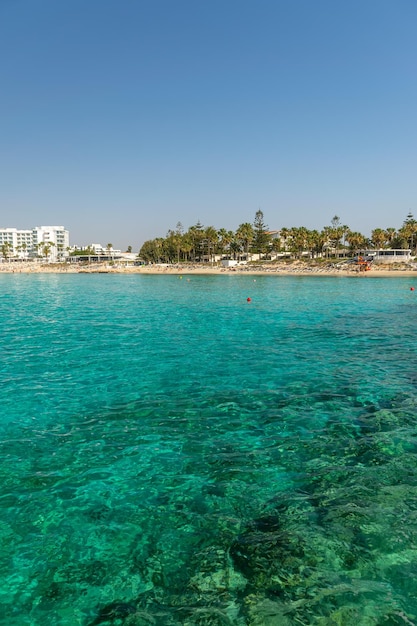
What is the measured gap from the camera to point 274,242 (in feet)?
472

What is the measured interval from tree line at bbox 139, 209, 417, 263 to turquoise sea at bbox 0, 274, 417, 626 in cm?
12416

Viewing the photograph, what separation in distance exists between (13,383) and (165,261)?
509 ft

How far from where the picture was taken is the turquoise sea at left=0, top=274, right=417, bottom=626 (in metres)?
4.88

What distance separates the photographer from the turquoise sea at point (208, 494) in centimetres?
488

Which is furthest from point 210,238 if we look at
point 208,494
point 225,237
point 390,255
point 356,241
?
point 208,494

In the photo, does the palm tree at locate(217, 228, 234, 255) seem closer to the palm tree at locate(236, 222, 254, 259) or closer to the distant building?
the palm tree at locate(236, 222, 254, 259)

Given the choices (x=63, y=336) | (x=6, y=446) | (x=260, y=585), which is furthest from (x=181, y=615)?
(x=63, y=336)

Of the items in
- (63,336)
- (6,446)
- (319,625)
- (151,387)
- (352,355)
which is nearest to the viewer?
(319,625)

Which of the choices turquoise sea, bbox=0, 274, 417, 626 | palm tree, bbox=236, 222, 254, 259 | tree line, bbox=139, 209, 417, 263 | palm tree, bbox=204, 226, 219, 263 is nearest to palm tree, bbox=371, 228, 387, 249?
tree line, bbox=139, 209, 417, 263

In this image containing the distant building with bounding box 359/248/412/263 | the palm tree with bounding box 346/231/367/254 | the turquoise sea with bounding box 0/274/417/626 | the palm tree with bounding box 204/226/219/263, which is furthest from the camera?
the palm tree with bounding box 204/226/219/263

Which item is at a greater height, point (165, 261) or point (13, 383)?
point (165, 261)

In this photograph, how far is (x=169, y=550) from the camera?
5746mm

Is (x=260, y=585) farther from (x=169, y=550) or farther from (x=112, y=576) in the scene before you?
(x=112, y=576)

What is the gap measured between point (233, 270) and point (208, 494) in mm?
117910
